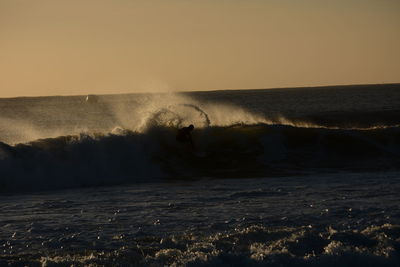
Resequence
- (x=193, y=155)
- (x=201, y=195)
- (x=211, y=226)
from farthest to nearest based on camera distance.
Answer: (x=193, y=155) → (x=201, y=195) → (x=211, y=226)

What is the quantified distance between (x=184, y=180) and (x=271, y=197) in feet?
18.7

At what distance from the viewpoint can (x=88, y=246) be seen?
11.5m

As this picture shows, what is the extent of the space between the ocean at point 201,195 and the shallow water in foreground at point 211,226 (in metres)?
0.03

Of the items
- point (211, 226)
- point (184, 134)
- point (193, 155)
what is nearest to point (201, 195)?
point (211, 226)

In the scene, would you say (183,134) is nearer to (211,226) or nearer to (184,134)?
(184,134)

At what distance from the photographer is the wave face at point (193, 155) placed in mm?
21109

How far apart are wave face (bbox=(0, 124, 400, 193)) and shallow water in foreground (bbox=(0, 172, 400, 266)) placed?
9.39 feet

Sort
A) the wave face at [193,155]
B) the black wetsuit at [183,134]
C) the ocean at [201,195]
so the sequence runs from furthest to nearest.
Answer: the black wetsuit at [183,134], the wave face at [193,155], the ocean at [201,195]

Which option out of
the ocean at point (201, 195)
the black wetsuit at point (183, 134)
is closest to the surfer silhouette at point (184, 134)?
the black wetsuit at point (183, 134)

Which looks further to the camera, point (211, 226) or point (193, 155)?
point (193, 155)

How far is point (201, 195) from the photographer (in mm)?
16828

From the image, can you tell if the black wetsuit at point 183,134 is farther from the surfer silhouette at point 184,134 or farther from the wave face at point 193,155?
the wave face at point 193,155

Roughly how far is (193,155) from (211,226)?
12.2 m

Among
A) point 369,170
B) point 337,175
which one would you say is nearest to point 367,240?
point 337,175
